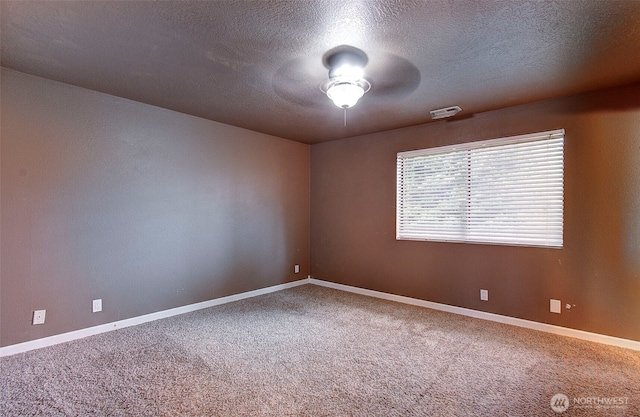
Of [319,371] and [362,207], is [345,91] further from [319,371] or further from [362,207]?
[362,207]

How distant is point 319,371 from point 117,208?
2.61 m

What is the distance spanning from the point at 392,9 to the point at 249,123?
2.73 metres

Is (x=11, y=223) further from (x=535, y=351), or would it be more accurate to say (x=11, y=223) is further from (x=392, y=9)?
(x=535, y=351)

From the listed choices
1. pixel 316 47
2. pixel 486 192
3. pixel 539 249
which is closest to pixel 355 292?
pixel 486 192

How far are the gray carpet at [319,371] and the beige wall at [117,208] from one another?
0.47 meters

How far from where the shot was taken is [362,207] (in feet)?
15.9

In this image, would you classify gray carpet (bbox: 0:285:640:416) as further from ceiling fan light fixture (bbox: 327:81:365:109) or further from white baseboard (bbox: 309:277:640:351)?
ceiling fan light fixture (bbox: 327:81:365:109)

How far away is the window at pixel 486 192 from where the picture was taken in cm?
329

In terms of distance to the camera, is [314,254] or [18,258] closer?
[18,258]

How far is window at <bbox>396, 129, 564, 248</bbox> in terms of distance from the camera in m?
3.29

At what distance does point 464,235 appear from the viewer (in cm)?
386

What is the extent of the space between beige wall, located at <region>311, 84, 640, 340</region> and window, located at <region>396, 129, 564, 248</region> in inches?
3.9

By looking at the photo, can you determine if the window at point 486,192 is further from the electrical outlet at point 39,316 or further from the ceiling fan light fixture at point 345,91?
the electrical outlet at point 39,316

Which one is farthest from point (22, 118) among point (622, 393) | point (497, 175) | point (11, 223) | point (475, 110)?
point (622, 393)
